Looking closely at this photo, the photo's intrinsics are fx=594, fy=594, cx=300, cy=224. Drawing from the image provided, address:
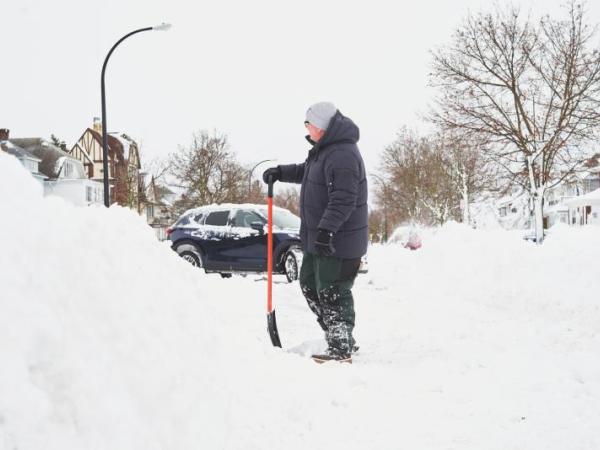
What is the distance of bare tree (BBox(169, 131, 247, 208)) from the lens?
42.4 metres

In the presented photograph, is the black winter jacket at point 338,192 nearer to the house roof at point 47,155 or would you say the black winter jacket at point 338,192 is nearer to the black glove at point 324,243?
the black glove at point 324,243

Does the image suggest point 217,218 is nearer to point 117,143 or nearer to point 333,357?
point 333,357

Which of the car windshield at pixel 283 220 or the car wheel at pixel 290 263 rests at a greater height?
the car windshield at pixel 283 220

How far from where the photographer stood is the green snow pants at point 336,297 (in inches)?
182

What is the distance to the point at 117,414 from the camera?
1957 millimetres

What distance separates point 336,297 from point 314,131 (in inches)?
54.4

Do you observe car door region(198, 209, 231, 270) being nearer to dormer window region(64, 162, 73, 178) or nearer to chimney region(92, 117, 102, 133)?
dormer window region(64, 162, 73, 178)

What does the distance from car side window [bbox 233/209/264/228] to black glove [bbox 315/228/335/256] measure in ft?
25.1

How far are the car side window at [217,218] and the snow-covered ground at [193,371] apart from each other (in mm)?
6884

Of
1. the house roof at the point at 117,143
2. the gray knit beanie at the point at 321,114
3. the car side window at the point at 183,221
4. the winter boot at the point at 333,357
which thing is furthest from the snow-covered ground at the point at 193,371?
the house roof at the point at 117,143

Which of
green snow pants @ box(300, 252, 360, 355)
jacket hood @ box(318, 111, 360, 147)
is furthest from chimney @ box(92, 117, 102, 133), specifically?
green snow pants @ box(300, 252, 360, 355)

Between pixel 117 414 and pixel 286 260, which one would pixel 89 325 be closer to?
pixel 117 414

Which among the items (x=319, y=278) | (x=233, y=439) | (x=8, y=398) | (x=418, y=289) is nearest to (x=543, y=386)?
(x=319, y=278)

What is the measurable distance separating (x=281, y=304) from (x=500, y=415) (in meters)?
4.51
